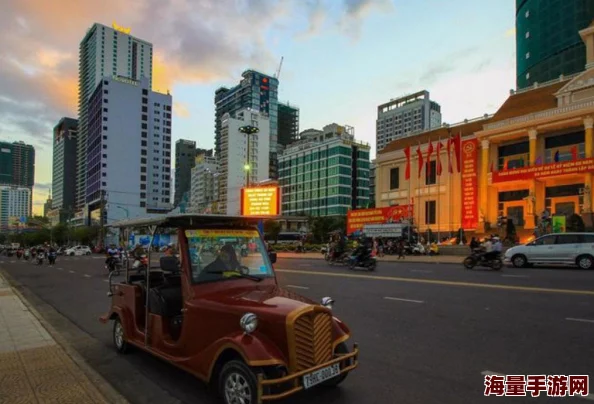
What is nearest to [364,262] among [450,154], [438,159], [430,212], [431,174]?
[438,159]

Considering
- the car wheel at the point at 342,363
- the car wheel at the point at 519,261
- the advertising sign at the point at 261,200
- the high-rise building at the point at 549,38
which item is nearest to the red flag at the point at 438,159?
the high-rise building at the point at 549,38

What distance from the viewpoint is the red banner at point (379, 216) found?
48312 millimetres

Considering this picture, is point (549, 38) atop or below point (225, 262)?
atop

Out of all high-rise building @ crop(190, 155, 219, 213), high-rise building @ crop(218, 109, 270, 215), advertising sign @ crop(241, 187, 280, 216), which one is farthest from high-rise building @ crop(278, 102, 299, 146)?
advertising sign @ crop(241, 187, 280, 216)

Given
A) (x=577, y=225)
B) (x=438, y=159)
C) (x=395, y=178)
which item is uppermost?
(x=438, y=159)

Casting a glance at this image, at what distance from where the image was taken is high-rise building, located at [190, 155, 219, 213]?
158500mm

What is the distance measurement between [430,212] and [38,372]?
4888 cm

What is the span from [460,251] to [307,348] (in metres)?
34.7

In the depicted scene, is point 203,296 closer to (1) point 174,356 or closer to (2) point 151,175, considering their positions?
(1) point 174,356

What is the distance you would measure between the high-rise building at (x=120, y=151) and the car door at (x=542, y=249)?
110 metres

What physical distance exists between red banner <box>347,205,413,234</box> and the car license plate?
44.1m

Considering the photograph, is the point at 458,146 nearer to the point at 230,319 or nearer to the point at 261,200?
the point at 261,200

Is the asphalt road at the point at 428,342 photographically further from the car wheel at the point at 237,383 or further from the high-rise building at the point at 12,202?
the high-rise building at the point at 12,202

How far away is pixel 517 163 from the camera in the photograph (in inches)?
1682
